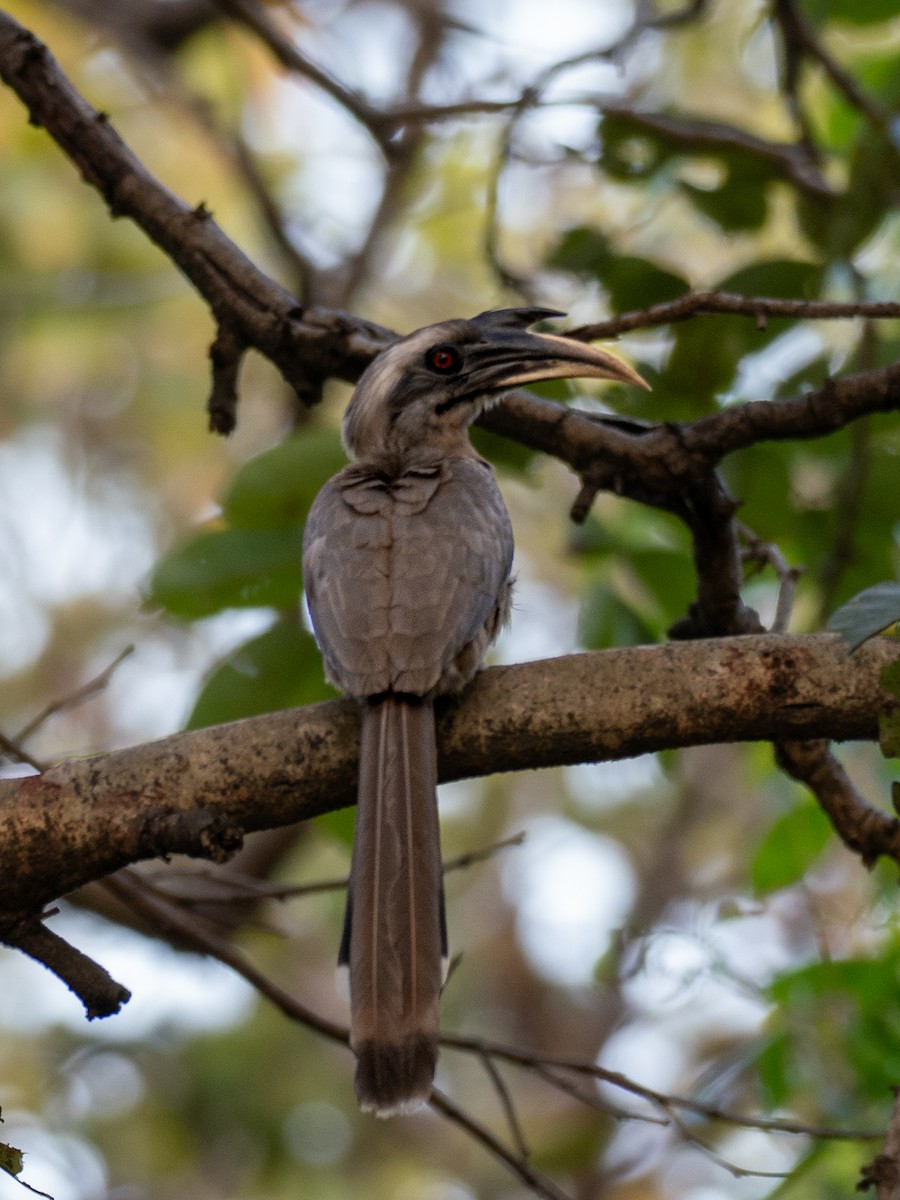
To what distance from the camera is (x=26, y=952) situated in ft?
8.99

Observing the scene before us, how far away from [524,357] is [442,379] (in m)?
0.25

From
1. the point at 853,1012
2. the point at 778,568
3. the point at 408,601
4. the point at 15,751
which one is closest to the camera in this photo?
the point at 408,601

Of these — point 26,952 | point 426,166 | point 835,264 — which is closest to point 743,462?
point 835,264

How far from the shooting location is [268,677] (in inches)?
144

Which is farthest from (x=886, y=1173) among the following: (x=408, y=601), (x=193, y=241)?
(x=193, y=241)

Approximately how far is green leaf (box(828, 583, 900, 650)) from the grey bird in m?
0.84

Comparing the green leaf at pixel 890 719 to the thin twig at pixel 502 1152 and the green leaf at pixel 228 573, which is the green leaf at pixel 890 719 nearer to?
the thin twig at pixel 502 1152

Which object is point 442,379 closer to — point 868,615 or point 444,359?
point 444,359

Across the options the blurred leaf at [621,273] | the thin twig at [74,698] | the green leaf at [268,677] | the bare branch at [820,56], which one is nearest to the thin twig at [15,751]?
the thin twig at [74,698]

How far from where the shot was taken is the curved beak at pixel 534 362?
360 cm

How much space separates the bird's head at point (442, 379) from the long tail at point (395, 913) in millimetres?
1221

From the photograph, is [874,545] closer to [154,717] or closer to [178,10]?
[178,10]

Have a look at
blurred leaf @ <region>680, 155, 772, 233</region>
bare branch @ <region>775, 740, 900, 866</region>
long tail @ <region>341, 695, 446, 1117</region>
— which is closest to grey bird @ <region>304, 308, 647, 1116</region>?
long tail @ <region>341, 695, 446, 1117</region>

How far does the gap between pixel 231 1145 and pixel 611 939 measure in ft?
15.7
